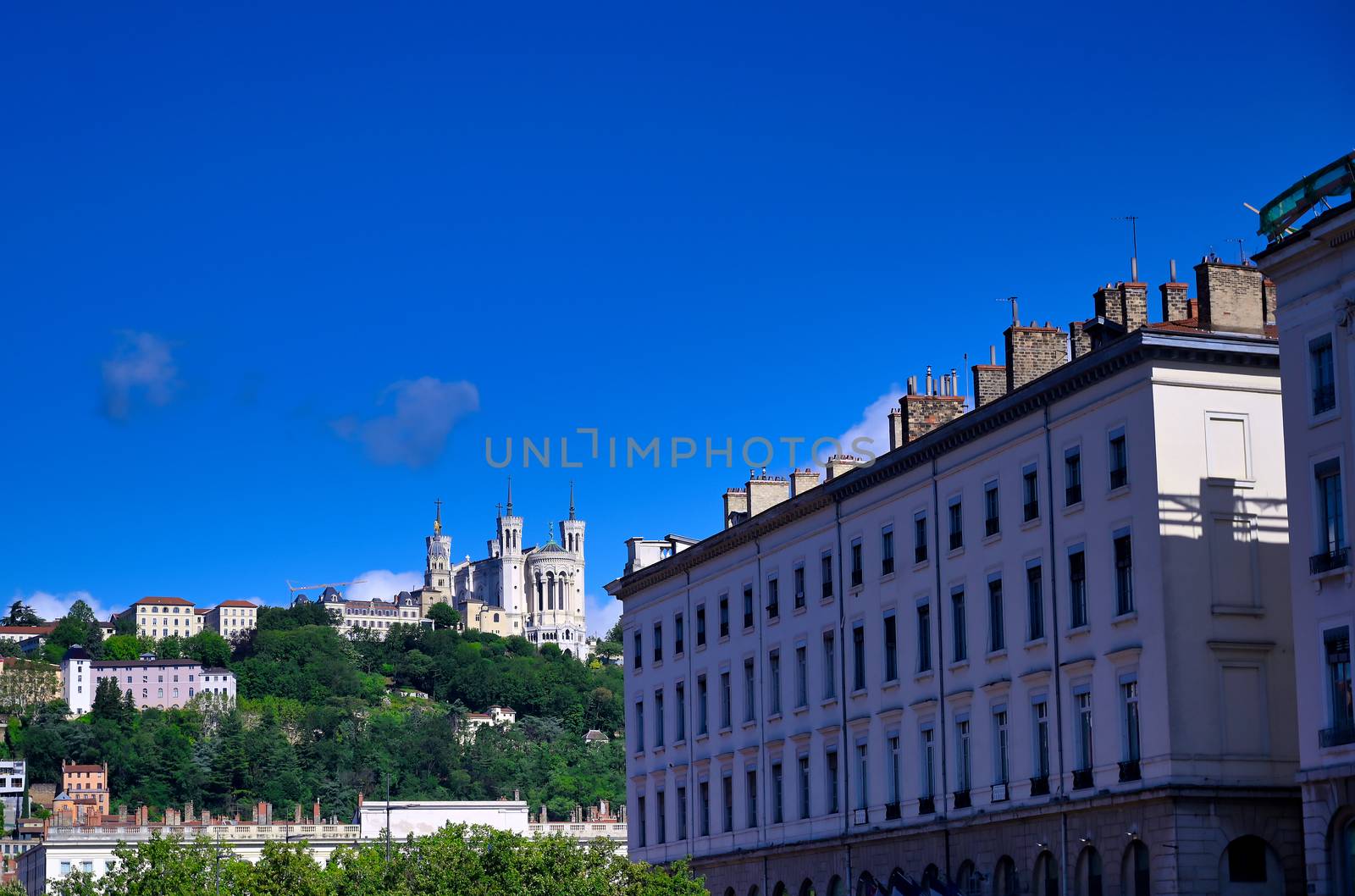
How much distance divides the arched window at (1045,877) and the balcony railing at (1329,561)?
12110 mm

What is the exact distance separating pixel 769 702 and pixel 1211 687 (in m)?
23.5

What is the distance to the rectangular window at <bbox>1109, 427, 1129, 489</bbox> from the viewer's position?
170 ft

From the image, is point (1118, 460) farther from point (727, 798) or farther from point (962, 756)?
point (727, 798)

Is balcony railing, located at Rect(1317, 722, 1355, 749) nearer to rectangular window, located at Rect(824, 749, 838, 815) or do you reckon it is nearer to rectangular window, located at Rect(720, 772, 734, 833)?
rectangular window, located at Rect(824, 749, 838, 815)

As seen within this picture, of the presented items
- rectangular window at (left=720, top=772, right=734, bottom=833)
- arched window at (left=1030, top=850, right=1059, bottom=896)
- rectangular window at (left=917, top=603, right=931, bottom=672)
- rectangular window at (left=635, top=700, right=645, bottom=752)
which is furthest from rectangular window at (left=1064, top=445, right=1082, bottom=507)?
rectangular window at (left=635, top=700, right=645, bottom=752)

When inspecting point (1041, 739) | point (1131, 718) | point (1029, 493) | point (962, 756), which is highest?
point (1029, 493)

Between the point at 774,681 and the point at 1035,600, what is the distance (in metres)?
17.0

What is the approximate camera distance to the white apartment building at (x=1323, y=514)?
144ft

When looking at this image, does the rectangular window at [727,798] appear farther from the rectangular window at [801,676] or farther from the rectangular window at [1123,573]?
the rectangular window at [1123,573]

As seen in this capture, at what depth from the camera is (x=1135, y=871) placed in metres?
50.2

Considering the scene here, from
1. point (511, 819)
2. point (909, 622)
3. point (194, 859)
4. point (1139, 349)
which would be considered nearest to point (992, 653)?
point (909, 622)

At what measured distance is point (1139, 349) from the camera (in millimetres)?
50844

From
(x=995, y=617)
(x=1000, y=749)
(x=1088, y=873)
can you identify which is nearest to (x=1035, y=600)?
(x=995, y=617)

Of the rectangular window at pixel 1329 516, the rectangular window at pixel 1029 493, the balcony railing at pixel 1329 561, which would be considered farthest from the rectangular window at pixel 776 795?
the rectangular window at pixel 1329 516
